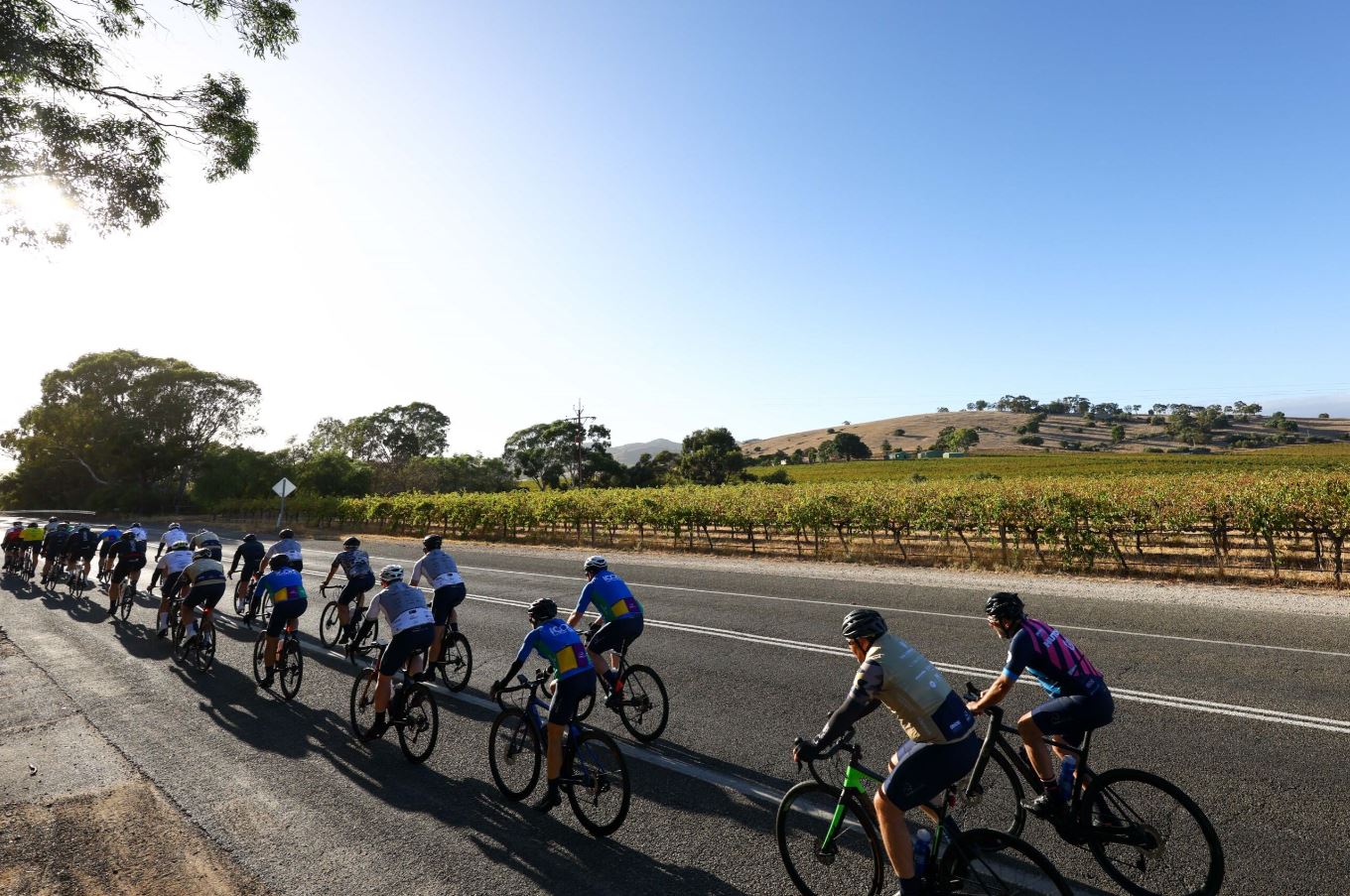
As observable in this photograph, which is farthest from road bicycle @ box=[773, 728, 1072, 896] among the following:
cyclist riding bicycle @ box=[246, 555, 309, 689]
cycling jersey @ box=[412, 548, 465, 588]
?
cyclist riding bicycle @ box=[246, 555, 309, 689]

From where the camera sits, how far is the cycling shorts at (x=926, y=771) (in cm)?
394

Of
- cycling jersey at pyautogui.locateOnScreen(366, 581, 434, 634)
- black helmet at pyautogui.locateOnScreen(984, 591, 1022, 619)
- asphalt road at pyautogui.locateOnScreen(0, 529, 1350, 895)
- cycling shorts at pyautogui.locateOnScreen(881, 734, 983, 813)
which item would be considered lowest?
asphalt road at pyautogui.locateOnScreen(0, 529, 1350, 895)

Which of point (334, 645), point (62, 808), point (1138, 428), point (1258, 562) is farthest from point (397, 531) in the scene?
point (1138, 428)

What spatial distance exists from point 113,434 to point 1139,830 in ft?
265

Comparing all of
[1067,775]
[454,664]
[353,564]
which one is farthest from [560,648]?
[353,564]

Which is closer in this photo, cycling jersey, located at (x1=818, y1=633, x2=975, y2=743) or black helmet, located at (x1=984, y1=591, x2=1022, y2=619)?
cycling jersey, located at (x1=818, y1=633, x2=975, y2=743)

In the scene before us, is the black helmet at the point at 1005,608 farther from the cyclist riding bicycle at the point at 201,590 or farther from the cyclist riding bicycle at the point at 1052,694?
the cyclist riding bicycle at the point at 201,590

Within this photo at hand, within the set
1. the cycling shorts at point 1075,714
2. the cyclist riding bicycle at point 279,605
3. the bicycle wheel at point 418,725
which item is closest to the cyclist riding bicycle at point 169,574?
the cyclist riding bicycle at point 279,605

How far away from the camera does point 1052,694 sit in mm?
Result: 4656

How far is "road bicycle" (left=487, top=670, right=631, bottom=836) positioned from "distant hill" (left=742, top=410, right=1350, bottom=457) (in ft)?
385

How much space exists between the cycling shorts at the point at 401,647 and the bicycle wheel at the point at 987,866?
5.27 metres

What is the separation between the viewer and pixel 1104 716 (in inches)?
181

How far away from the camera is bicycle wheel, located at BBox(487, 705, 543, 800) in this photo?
5863 mm

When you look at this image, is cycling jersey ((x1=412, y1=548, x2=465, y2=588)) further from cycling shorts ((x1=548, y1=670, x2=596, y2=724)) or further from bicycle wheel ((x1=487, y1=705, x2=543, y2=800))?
cycling shorts ((x1=548, y1=670, x2=596, y2=724))
